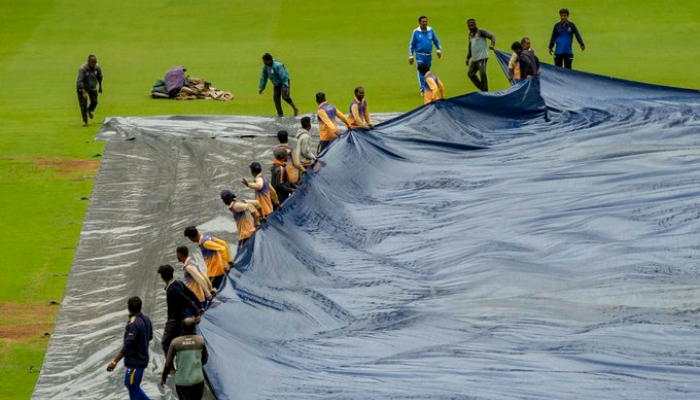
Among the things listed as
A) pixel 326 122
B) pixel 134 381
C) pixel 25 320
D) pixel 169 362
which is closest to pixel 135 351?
pixel 134 381

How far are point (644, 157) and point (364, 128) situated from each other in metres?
5.15

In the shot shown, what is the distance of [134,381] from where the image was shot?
15344 mm

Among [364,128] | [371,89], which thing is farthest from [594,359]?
[371,89]

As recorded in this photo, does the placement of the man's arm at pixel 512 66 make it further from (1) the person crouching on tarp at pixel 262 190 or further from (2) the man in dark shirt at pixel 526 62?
(1) the person crouching on tarp at pixel 262 190

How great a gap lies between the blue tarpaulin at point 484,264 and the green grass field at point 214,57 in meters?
4.55

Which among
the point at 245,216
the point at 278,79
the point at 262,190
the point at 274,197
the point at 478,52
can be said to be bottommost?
the point at 245,216

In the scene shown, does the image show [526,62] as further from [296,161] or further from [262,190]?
[262,190]

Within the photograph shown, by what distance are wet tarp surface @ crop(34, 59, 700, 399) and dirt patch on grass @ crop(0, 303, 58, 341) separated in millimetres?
296

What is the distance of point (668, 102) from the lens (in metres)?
26.9

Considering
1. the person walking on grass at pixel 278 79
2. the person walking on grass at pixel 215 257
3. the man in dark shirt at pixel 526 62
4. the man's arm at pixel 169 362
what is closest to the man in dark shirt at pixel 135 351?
the man's arm at pixel 169 362

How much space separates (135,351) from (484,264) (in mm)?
5559

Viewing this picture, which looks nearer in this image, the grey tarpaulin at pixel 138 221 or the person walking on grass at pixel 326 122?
the grey tarpaulin at pixel 138 221

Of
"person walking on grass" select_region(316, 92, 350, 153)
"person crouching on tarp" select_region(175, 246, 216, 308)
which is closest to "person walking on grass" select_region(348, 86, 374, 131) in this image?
"person walking on grass" select_region(316, 92, 350, 153)

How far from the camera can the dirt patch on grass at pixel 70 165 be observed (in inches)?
1024
